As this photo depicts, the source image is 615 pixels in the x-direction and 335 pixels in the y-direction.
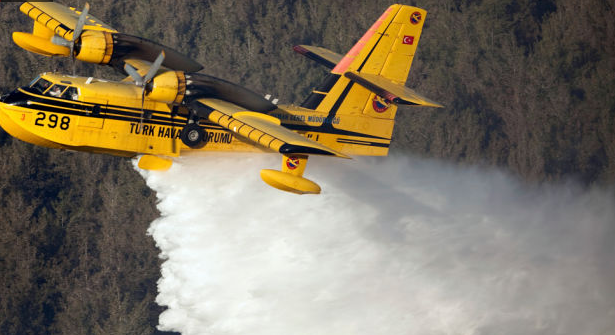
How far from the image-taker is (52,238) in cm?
5194

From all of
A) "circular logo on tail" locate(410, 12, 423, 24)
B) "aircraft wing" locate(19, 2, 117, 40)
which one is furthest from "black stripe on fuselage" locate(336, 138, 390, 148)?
"aircraft wing" locate(19, 2, 117, 40)

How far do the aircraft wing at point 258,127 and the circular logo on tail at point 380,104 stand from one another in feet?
13.1

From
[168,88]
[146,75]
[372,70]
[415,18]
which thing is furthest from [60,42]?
[415,18]

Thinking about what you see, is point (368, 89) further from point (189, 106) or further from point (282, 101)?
point (282, 101)

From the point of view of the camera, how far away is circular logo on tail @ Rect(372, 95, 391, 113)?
80.7 ft

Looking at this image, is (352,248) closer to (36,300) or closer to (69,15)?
(69,15)

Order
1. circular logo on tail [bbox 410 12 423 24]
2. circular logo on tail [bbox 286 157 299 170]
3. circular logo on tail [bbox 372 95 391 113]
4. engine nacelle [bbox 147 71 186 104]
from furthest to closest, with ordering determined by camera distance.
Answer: circular logo on tail [bbox 410 12 423 24] < circular logo on tail [bbox 372 95 391 113] < circular logo on tail [bbox 286 157 299 170] < engine nacelle [bbox 147 71 186 104]

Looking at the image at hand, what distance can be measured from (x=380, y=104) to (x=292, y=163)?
421cm

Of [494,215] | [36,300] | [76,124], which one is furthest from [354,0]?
[76,124]

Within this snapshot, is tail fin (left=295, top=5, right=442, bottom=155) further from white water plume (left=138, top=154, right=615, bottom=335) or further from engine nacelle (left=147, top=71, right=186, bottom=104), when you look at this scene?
engine nacelle (left=147, top=71, right=186, bottom=104)

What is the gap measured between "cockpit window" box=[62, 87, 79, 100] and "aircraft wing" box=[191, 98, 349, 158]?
256 centimetres

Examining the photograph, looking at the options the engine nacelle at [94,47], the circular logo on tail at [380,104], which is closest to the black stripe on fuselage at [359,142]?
the circular logo on tail at [380,104]

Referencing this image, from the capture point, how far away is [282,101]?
6619 cm

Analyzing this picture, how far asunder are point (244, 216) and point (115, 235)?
32.3 meters
